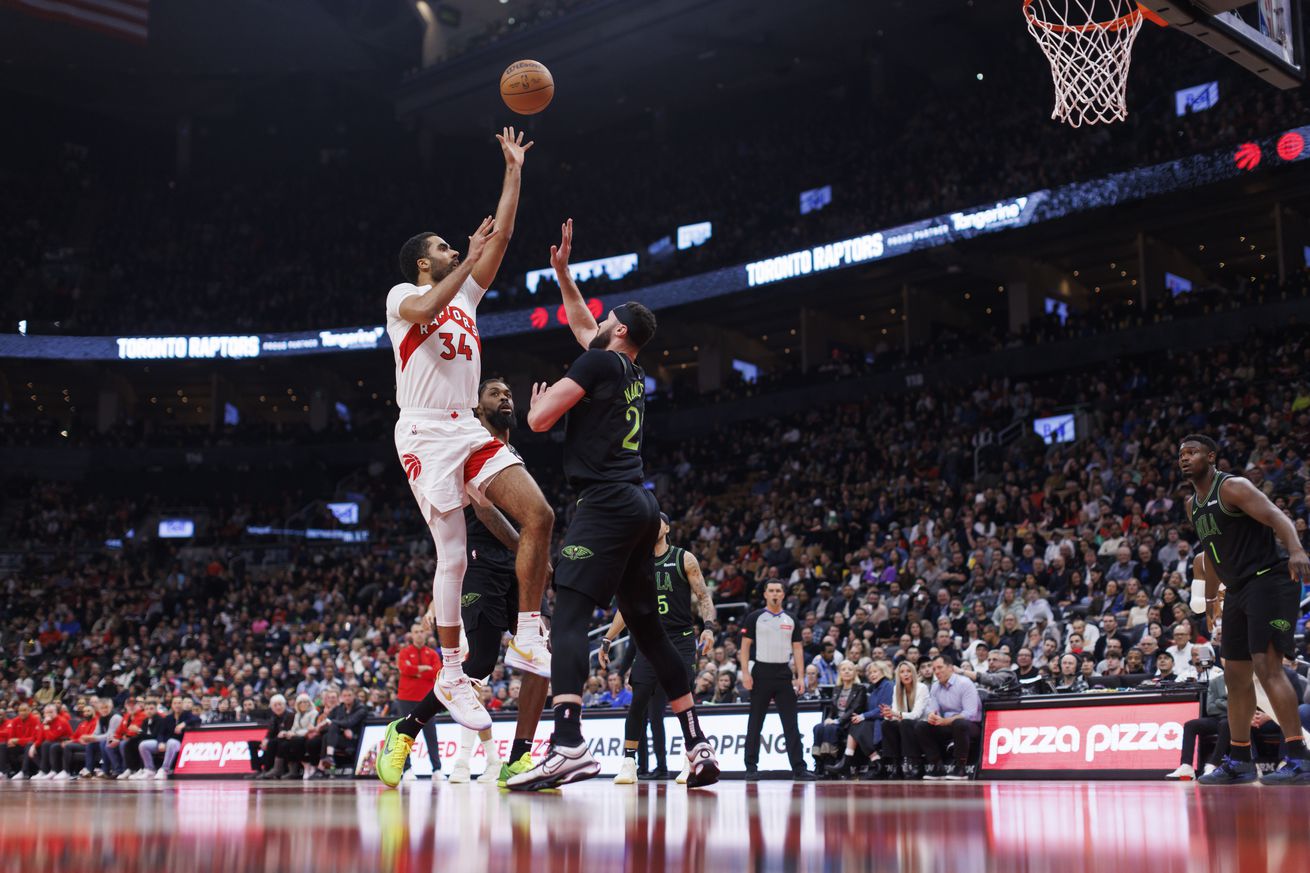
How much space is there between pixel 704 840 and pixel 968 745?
9.78 meters

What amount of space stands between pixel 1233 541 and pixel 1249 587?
278mm

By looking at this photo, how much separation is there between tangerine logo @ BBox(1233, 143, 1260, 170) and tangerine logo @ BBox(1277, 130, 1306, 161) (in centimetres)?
45

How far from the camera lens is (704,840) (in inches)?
117

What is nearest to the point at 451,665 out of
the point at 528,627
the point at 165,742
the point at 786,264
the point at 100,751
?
the point at 528,627

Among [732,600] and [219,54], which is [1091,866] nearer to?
[732,600]

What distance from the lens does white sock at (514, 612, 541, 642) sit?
5652 millimetres

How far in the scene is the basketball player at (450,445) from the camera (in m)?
5.75

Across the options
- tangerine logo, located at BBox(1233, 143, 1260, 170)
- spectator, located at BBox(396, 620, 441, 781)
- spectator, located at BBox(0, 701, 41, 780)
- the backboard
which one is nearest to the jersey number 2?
the backboard

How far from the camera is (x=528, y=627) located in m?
5.68

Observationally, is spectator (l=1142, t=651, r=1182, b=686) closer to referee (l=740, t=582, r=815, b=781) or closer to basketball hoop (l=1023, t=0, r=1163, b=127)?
referee (l=740, t=582, r=815, b=781)

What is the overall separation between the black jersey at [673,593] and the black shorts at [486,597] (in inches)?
121

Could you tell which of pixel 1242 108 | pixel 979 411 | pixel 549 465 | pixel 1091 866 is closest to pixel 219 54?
pixel 549 465

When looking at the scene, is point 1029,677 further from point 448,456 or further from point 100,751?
point 100,751

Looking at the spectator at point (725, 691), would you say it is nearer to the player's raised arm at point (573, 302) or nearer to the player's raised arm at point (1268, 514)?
the player's raised arm at point (1268, 514)
